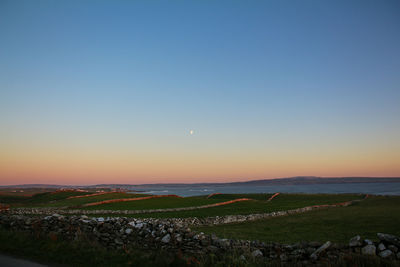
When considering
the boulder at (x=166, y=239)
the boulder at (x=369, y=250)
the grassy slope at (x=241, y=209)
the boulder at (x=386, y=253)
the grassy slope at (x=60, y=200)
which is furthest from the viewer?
the grassy slope at (x=60, y=200)

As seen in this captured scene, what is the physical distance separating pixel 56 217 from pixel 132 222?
4.37 metres

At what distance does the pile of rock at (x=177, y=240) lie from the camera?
7410 mm

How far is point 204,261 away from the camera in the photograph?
25.0ft

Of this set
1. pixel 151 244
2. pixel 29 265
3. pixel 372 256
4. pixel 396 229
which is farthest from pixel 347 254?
pixel 396 229

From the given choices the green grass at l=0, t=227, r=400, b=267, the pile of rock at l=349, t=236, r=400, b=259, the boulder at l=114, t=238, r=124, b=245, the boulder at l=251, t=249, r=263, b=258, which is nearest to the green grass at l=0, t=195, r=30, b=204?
the green grass at l=0, t=227, r=400, b=267

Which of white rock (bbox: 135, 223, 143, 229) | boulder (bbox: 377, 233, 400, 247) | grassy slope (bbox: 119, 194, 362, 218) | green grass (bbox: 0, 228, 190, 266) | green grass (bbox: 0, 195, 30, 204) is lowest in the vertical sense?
green grass (bbox: 0, 195, 30, 204)

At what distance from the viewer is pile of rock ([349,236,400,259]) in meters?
6.95

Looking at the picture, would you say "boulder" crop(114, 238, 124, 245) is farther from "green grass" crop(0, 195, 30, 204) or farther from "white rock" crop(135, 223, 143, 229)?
"green grass" crop(0, 195, 30, 204)

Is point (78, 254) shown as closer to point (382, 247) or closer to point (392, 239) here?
point (382, 247)

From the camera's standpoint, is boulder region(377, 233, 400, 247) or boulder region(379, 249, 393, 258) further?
boulder region(377, 233, 400, 247)

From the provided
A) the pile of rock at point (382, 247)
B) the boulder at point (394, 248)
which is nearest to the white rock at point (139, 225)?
the pile of rock at point (382, 247)

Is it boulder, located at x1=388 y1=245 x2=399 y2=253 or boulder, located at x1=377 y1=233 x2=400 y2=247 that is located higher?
boulder, located at x1=377 y1=233 x2=400 y2=247

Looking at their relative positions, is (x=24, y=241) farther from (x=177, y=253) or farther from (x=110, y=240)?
(x=177, y=253)

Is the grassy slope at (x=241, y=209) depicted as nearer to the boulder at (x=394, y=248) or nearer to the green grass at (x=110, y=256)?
the green grass at (x=110, y=256)
